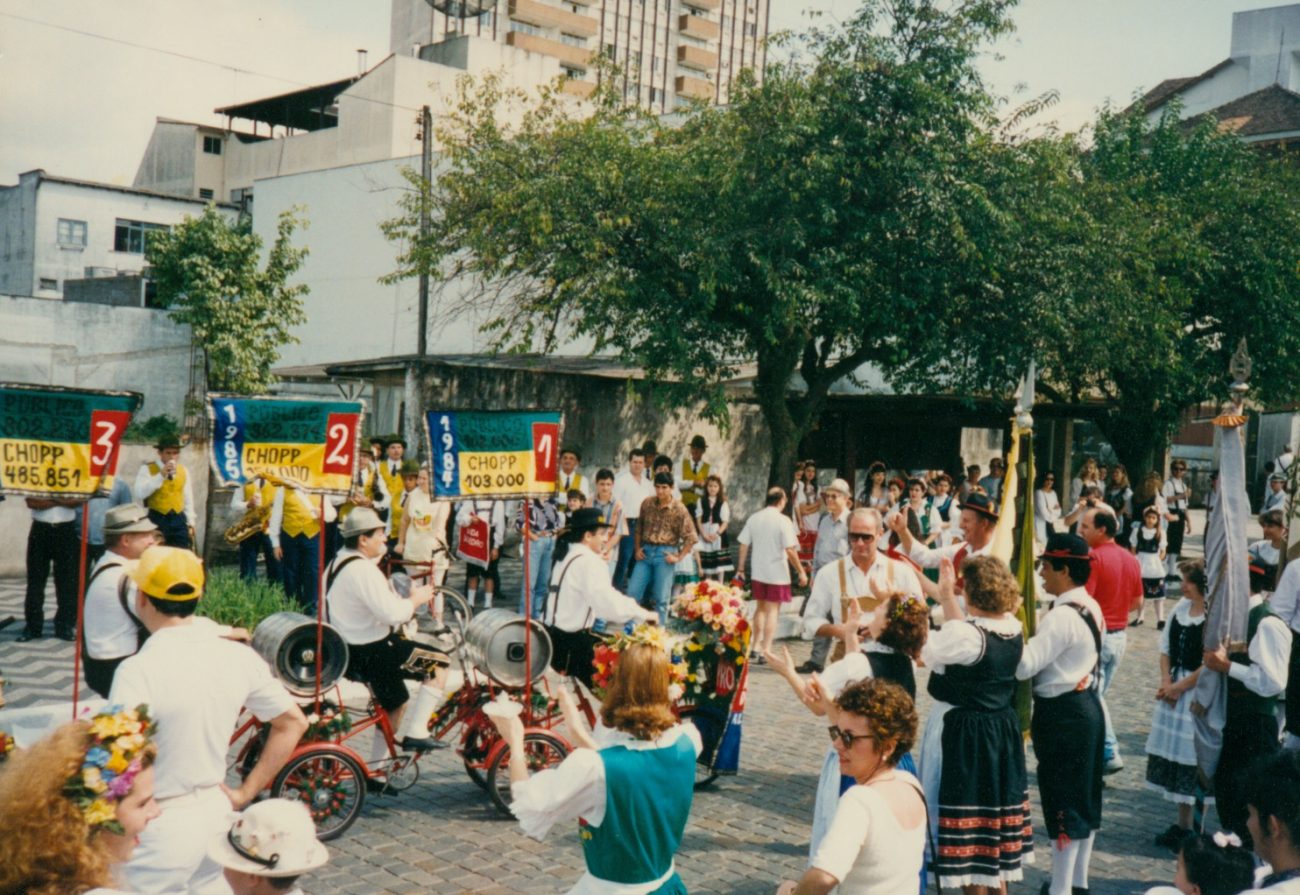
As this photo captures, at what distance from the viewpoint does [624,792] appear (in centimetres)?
418

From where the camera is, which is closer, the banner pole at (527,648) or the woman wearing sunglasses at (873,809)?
the woman wearing sunglasses at (873,809)

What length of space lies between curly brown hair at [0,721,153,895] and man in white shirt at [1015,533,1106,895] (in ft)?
15.3

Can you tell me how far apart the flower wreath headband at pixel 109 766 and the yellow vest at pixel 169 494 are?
10711 millimetres

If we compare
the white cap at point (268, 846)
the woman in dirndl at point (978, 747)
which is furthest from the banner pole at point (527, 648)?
the white cap at point (268, 846)

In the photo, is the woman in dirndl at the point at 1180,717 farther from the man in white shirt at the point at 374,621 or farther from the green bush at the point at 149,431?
the green bush at the point at 149,431

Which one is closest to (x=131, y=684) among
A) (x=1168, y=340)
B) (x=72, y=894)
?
(x=72, y=894)

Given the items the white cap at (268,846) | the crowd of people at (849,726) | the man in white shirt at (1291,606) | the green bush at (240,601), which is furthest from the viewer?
the green bush at (240,601)

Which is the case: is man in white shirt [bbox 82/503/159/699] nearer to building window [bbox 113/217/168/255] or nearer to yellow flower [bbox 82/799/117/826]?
yellow flower [bbox 82/799/117/826]

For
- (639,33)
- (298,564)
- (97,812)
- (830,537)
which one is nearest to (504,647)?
(97,812)

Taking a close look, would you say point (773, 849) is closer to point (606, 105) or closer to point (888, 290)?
point (888, 290)

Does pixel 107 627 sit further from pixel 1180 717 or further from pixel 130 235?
pixel 130 235

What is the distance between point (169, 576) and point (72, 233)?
4400cm

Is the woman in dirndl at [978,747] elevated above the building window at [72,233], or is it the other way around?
the building window at [72,233]

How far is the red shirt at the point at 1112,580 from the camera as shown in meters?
9.22
